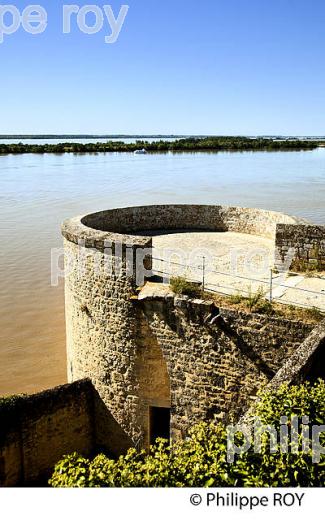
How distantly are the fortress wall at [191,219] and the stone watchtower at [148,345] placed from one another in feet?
10.5

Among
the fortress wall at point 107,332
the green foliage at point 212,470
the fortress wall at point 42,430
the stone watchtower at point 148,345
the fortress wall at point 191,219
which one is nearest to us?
the green foliage at point 212,470

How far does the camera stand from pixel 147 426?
874 cm

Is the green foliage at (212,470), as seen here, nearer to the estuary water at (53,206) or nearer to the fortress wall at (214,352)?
the fortress wall at (214,352)

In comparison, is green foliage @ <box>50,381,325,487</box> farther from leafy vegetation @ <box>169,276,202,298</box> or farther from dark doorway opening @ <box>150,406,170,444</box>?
dark doorway opening @ <box>150,406,170,444</box>

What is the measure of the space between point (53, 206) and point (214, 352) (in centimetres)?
2175

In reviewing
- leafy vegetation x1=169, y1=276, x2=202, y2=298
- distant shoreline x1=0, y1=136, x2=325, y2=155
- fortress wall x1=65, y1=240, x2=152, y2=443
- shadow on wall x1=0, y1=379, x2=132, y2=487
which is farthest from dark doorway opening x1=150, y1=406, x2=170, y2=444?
distant shoreline x1=0, y1=136, x2=325, y2=155

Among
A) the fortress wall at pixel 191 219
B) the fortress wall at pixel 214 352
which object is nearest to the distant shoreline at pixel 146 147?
the fortress wall at pixel 191 219

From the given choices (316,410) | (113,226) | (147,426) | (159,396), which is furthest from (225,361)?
(113,226)

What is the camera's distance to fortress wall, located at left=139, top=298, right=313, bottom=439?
7.33 meters

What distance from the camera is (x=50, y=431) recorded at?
342 inches

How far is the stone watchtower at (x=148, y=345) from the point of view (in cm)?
754

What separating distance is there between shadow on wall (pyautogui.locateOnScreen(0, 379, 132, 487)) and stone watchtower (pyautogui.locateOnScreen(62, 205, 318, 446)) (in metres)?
0.33

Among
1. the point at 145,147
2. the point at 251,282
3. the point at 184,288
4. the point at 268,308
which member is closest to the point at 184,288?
the point at 184,288
